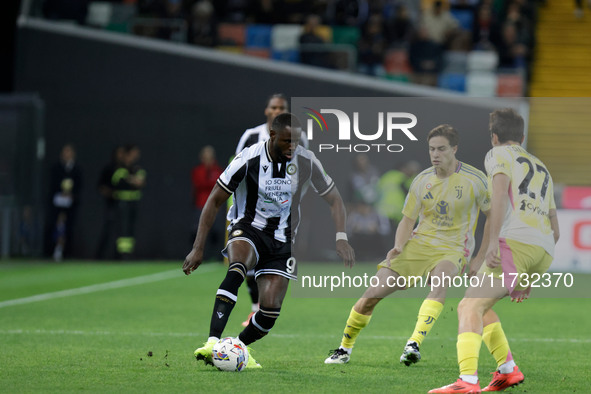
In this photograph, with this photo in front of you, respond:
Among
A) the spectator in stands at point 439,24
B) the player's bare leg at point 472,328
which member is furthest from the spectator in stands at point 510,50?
the player's bare leg at point 472,328

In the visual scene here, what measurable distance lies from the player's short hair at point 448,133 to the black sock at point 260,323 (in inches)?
65.3

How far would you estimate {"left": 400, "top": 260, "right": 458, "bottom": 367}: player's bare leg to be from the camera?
6863 millimetres

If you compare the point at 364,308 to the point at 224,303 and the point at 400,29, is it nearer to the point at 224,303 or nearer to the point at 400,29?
the point at 224,303

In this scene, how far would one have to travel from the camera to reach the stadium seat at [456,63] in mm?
17688

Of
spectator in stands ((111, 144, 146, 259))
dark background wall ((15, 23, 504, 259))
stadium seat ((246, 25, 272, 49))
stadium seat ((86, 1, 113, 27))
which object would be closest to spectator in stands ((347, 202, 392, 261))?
spectator in stands ((111, 144, 146, 259))

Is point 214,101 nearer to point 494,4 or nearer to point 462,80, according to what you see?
point 462,80

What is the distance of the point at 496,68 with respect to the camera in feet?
57.9

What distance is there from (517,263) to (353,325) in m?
1.68

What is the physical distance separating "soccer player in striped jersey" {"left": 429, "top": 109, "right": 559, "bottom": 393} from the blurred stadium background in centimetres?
1220

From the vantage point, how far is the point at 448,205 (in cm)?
665

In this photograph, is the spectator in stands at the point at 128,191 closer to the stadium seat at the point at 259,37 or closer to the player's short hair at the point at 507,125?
the stadium seat at the point at 259,37

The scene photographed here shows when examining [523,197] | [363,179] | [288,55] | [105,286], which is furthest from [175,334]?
[288,55]

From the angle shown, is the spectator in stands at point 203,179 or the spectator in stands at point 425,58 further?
the spectator in stands at point 425,58

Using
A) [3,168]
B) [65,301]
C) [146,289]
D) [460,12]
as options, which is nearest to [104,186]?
[3,168]
